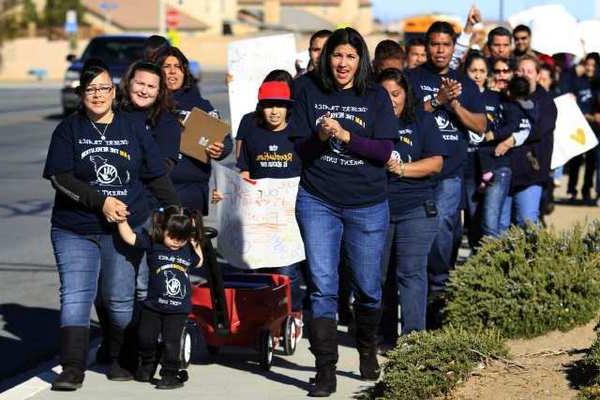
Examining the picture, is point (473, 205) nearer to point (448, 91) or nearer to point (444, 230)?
point (444, 230)

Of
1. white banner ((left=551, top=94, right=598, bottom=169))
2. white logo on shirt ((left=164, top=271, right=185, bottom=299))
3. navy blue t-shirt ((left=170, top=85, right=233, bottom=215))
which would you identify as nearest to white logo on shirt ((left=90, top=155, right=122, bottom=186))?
white logo on shirt ((left=164, top=271, right=185, bottom=299))

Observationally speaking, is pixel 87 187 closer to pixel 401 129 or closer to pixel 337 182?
pixel 337 182

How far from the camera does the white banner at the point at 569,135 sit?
13.5 meters

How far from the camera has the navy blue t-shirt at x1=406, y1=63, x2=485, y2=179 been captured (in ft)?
29.3

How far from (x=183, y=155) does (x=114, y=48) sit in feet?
66.6

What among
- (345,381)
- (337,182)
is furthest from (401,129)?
(345,381)

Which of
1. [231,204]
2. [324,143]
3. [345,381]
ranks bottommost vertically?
[345,381]

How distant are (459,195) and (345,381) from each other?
192 centimetres

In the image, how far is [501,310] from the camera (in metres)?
8.01

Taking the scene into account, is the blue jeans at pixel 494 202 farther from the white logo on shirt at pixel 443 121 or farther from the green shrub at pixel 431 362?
the green shrub at pixel 431 362

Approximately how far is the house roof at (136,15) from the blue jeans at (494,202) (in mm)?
92769

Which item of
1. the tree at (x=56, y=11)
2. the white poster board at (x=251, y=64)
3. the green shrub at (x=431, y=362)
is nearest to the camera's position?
the green shrub at (x=431, y=362)

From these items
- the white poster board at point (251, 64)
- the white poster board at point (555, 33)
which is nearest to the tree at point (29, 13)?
the white poster board at point (555, 33)

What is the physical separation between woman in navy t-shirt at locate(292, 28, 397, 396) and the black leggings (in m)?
0.73
